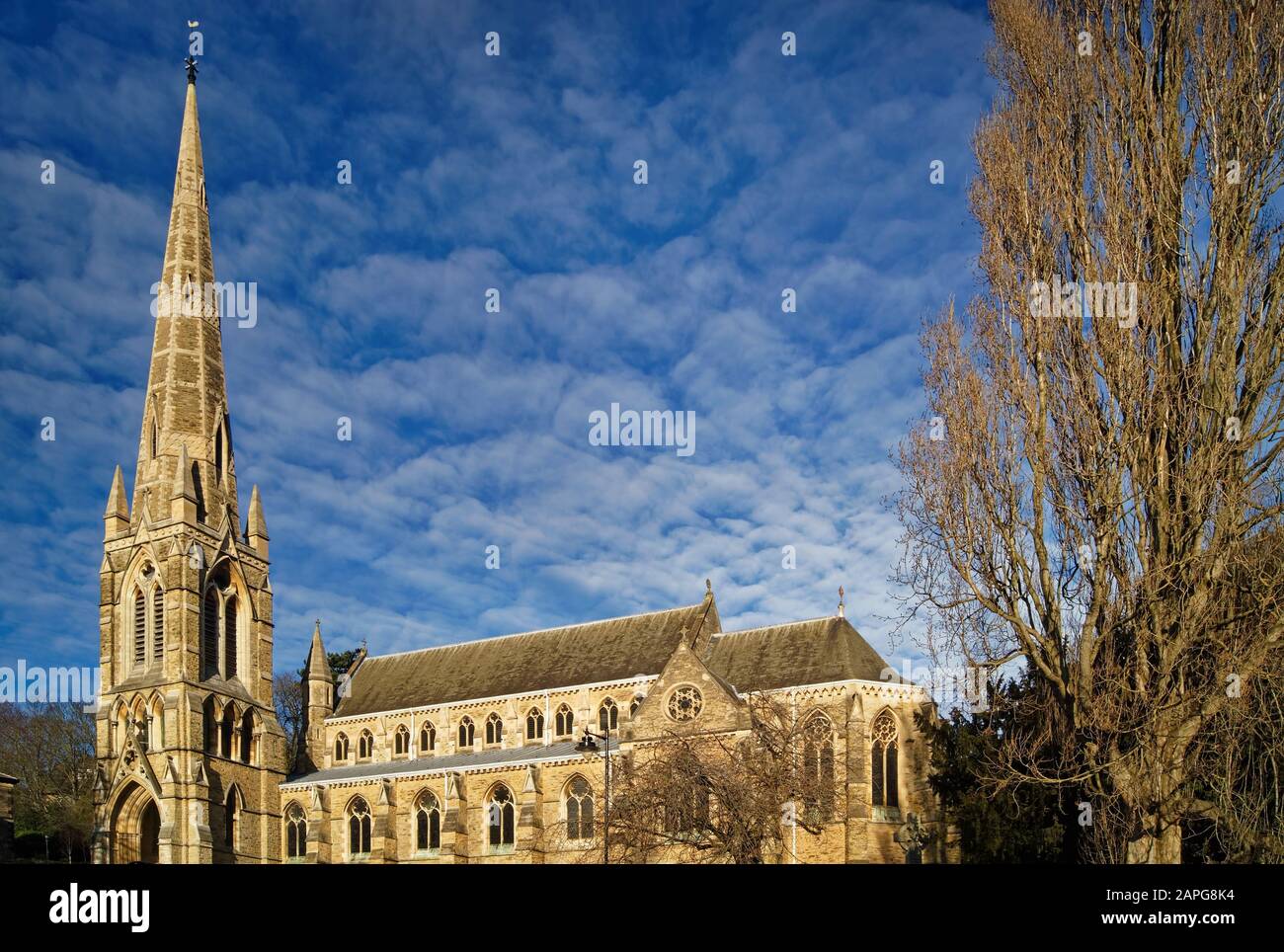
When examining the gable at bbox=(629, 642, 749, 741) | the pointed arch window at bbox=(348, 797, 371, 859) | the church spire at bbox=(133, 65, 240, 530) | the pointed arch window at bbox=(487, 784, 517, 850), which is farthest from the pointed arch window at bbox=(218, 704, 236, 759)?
the gable at bbox=(629, 642, 749, 741)

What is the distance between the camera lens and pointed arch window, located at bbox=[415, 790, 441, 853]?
1741 inches

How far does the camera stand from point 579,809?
4100 cm

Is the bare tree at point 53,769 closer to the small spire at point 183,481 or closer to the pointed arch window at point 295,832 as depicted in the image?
the pointed arch window at point 295,832

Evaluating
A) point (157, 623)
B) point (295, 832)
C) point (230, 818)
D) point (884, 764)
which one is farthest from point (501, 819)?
point (157, 623)

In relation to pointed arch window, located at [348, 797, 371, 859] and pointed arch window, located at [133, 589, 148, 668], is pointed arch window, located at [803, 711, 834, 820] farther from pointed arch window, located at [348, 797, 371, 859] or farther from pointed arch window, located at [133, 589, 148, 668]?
pointed arch window, located at [133, 589, 148, 668]

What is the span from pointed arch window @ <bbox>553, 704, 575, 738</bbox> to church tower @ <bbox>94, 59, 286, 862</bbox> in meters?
Answer: 12.5

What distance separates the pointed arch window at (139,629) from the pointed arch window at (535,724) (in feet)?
51.9

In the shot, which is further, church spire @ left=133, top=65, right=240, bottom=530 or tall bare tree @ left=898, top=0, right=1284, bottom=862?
church spire @ left=133, top=65, right=240, bottom=530

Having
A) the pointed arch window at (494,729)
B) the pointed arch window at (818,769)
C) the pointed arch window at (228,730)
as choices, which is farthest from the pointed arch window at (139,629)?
the pointed arch window at (818,769)

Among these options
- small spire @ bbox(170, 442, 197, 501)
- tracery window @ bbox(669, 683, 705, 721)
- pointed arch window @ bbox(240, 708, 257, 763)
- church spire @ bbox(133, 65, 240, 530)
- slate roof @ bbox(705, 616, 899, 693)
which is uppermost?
church spire @ bbox(133, 65, 240, 530)

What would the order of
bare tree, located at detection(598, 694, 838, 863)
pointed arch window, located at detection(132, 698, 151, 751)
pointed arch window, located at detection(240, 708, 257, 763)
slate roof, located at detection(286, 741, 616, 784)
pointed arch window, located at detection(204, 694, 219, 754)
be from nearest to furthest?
1. bare tree, located at detection(598, 694, 838, 863)
2. slate roof, located at detection(286, 741, 616, 784)
3. pointed arch window, located at detection(132, 698, 151, 751)
4. pointed arch window, located at detection(204, 694, 219, 754)
5. pointed arch window, located at detection(240, 708, 257, 763)

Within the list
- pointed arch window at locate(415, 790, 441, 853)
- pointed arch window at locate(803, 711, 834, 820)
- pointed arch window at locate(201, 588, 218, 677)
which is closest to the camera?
pointed arch window at locate(803, 711, 834, 820)
